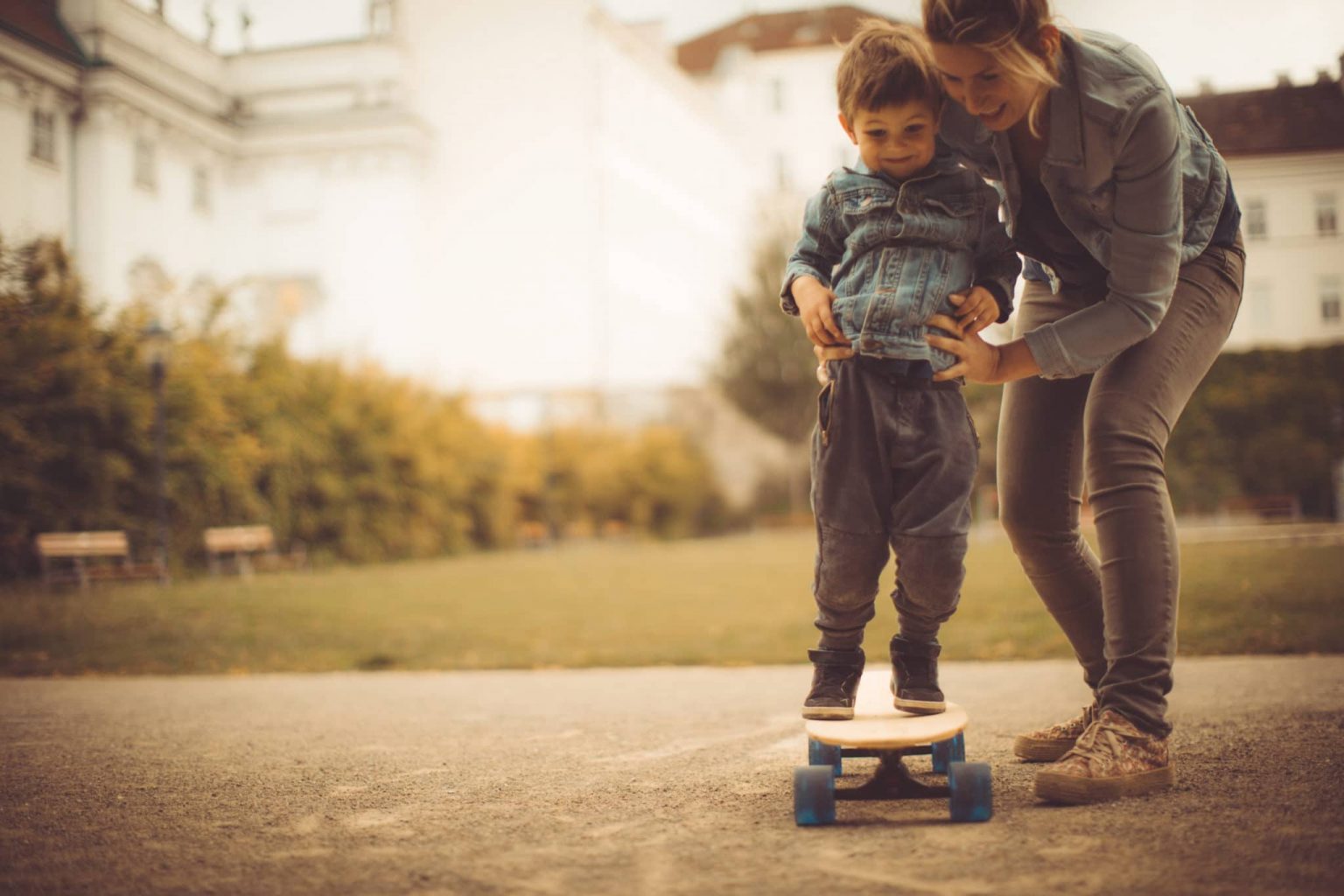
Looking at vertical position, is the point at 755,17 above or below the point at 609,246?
above

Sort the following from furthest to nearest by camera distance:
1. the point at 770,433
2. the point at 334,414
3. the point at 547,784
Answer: the point at 770,433 < the point at 334,414 < the point at 547,784

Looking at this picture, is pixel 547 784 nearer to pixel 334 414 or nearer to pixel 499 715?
pixel 499 715

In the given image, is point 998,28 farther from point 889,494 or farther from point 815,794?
point 815,794

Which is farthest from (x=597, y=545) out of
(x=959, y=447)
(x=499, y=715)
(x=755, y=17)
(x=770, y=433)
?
(x=755, y=17)

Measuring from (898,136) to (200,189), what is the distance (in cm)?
1166

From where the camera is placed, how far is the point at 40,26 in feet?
25.3

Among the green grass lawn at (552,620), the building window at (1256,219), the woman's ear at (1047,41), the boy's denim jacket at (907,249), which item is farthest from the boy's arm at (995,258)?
→ the green grass lawn at (552,620)

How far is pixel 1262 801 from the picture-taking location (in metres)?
2.31

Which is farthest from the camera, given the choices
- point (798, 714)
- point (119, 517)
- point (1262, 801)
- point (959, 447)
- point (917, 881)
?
point (119, 517)

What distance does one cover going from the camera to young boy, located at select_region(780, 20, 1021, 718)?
8.08 ft

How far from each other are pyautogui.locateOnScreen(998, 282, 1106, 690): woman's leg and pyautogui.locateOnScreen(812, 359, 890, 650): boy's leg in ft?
1.73

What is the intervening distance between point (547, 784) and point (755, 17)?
4632 centimetres

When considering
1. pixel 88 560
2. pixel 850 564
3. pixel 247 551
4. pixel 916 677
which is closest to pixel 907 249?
pixel 850 564

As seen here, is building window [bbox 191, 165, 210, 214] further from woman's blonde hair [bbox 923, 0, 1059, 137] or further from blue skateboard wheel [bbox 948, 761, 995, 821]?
blue skateboard wheel [bbox 948, 761, 995, 821]
